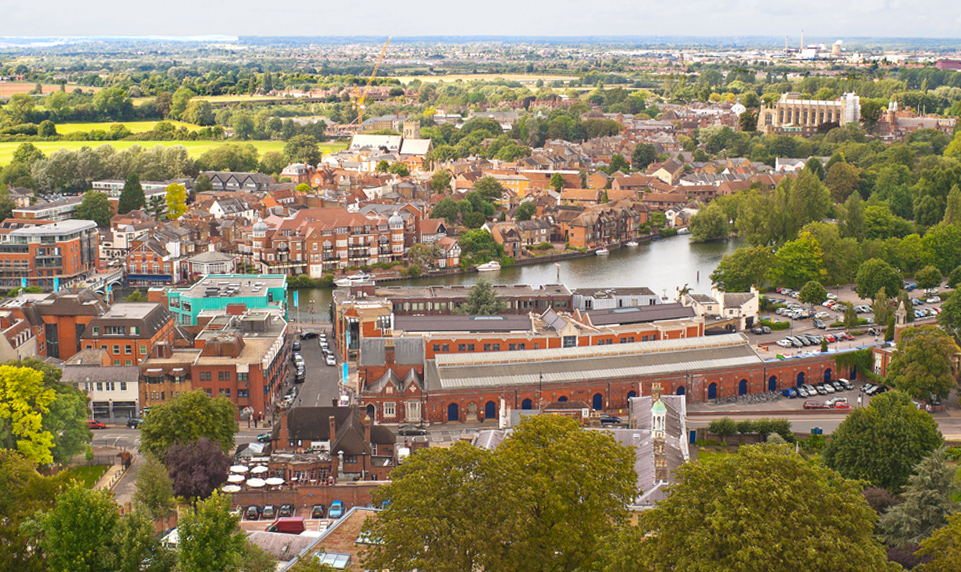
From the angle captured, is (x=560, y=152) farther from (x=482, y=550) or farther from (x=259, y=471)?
(x=482, y=550)

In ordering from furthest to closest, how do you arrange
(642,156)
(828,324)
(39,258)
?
(642,156)
(39,258)
(828,324)

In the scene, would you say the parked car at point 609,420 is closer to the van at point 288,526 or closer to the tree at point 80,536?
the van at point 288,526

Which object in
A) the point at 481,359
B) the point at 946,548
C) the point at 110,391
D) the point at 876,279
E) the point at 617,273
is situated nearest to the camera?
the point at 946,548

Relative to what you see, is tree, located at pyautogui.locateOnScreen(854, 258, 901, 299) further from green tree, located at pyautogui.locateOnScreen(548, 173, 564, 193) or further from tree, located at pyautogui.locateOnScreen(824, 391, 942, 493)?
green tree, located at pyautogui.locateOnScreen(548, 173, 564, 193)

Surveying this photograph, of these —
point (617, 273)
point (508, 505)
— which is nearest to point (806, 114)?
point (617, 273)

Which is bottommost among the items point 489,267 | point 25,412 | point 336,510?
point 489,267

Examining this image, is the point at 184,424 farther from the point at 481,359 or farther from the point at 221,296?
the point at 221,296
